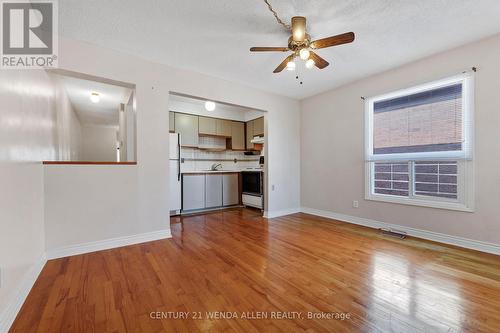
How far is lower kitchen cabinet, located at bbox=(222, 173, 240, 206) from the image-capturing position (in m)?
5.12

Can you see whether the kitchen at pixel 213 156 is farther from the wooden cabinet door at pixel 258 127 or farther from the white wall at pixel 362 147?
the white wall at pixel 362 147

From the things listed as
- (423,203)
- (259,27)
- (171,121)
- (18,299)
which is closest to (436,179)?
(423,203)

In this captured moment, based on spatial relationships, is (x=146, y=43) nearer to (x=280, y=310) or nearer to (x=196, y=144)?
(x=196, y=144)

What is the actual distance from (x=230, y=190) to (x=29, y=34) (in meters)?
4.05

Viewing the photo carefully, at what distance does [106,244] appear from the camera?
2609mm

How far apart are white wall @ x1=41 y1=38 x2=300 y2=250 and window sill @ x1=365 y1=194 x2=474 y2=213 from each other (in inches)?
111

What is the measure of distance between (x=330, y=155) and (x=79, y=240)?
414 cm

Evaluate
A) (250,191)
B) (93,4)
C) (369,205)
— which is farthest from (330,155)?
(93,4)

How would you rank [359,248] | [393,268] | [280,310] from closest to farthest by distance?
[280,310] < [393,268] < [359,248]

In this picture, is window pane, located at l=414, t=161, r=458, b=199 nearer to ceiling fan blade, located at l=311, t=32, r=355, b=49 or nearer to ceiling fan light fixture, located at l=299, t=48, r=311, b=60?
ceiling fan blade, located at l=311, t=32, r=355, b=49

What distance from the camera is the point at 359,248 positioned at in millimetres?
2607

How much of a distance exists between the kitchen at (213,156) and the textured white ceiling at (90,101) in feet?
3.45

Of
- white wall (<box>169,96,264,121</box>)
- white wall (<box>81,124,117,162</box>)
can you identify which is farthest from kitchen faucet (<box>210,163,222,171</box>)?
white wall (<box>81,124,117,162</box>)

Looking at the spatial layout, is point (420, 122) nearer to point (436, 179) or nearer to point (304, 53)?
point (436, 179)
